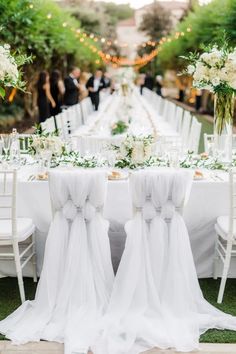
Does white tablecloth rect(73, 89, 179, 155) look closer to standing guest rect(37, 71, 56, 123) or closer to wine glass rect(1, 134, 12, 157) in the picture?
wine glass rect(1, 134, 12, 157)

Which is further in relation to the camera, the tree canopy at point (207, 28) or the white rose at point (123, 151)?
the tree canopy at point (207, 28)

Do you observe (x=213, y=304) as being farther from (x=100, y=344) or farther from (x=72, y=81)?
(x=72, y=81)

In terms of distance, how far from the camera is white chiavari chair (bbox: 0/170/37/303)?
13.3ft

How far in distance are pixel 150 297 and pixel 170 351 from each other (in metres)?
0.47

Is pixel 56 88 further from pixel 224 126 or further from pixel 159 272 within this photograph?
pixel 159 272

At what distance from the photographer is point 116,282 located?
12.9ft

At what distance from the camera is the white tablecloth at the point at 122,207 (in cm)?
452

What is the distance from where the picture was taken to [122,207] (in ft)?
14.9

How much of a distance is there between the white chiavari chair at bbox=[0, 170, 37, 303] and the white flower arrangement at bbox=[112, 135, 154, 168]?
0.93 meters

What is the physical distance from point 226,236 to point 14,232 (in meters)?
1.50

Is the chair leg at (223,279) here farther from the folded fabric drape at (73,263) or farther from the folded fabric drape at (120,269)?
the folded fabric drape at (73,263)

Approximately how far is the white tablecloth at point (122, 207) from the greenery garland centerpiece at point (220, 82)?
0.79 m

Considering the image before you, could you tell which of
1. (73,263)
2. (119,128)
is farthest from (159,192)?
(119,128)

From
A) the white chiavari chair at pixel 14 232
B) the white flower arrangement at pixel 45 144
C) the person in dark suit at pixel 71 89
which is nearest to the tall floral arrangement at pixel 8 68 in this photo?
the white flower arrangement at pixel 45 144
